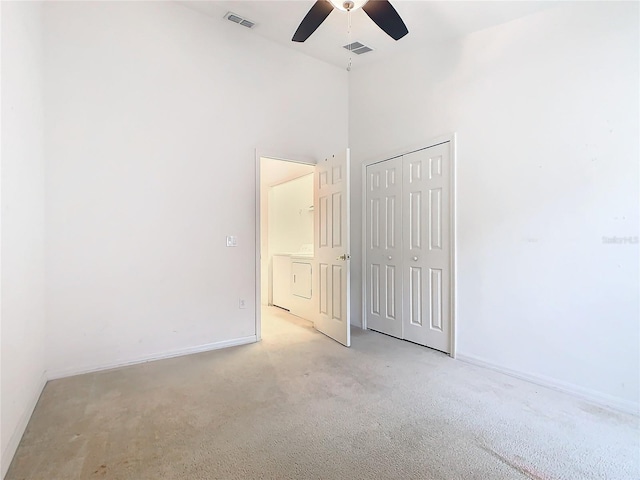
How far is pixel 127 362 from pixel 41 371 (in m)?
0.62

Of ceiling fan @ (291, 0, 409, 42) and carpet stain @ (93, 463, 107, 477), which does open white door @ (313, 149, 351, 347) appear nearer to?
ceiling fan @ (291, 0, 409, 42)

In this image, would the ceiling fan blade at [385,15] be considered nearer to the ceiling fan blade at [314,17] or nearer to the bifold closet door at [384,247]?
the ceiling fan blade at [314,17]

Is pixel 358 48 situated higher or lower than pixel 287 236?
higher

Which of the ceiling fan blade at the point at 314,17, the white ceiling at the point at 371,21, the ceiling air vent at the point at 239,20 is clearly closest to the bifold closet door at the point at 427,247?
the white ceiling at the point at 371,21

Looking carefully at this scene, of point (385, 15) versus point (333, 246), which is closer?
point (385, 15)

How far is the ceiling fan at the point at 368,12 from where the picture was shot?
2264mm

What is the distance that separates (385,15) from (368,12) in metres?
0.12

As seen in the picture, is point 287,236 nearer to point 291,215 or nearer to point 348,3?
point 291,215

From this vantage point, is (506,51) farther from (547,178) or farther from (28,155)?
(28,155)

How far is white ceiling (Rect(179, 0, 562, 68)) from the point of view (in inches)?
110

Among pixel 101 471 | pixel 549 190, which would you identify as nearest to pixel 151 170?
pixel 101 471

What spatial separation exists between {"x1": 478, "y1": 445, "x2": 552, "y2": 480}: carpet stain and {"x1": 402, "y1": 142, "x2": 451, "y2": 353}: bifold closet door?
1.55 meters

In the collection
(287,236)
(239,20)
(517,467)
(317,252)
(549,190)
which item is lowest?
(517,467)

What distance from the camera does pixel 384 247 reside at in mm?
3996
